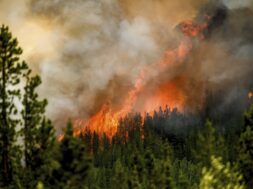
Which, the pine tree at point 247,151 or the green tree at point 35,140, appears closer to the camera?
the green tree at point 35,140

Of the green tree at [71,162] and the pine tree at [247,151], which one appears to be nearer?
the green tree at [71,162]

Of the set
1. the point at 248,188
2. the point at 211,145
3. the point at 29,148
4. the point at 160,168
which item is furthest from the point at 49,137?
the point at 160,168

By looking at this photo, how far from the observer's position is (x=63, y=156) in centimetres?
4300

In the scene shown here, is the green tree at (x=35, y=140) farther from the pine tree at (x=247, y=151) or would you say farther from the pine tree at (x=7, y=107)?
the pine tree at (x=247, y=151)

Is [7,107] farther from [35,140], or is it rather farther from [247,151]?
[247,151]

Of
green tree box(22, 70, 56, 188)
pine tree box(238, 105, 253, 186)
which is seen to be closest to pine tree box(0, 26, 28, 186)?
green tree box(22, 70, 56, 188)

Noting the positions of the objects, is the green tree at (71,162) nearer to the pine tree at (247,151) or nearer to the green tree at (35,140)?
the green tree at (35,140)

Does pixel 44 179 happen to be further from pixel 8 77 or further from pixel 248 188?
pixel 248 188

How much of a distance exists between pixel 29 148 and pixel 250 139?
110ft

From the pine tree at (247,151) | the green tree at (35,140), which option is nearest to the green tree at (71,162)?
the green tree at (35,140)

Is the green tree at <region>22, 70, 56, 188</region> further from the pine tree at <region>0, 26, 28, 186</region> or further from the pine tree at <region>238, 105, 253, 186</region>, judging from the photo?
the pine tree at <region>238, 105, 253, 186</region>

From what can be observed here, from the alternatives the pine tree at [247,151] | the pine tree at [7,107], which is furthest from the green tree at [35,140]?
the pine tree at [247,151]

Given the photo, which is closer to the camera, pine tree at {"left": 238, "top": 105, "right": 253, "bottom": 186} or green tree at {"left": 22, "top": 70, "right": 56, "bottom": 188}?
green tree at {"left": 22, "top": 70, "right": 56, "bottom": 188}

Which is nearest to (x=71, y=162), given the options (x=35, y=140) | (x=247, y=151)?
(x=35, y=140)
